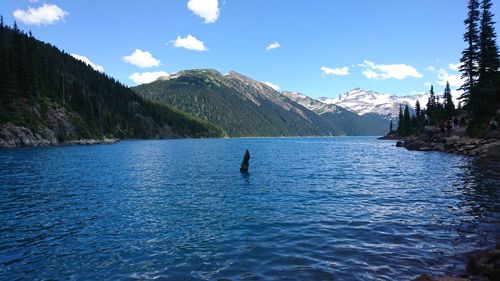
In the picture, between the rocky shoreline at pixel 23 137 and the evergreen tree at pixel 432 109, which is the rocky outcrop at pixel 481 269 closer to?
the rocky shoreline at pixel 23 137

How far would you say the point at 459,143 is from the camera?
71.8 m

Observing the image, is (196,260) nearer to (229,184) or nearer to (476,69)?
(229,184)

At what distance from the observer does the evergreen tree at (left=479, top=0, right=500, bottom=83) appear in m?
70.8

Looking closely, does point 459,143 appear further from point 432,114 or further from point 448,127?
point 432,114

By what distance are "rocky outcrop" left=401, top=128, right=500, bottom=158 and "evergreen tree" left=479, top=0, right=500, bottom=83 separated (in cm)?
1338

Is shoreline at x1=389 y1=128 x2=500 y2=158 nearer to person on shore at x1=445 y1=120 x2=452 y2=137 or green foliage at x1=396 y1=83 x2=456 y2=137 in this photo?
person on shore at x1=445 y1=120 x2=452 y2=137

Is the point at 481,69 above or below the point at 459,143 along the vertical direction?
above

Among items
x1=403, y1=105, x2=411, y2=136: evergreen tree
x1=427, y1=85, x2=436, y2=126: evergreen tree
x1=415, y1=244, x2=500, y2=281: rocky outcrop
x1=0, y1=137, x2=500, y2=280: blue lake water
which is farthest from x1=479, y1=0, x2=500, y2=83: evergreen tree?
x1=403, y1=105, x2=411, y2=136: evergreen tree

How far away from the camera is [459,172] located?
42031mm

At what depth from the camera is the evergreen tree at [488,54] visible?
70750 millimetres

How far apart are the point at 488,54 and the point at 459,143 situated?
2017 centimetres

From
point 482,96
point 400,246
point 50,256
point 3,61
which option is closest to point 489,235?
point 400,246

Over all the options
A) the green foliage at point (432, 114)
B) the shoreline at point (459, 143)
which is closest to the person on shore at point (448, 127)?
the shoreline at point (459, 143)

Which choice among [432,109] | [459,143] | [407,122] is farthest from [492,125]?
[407,122]
